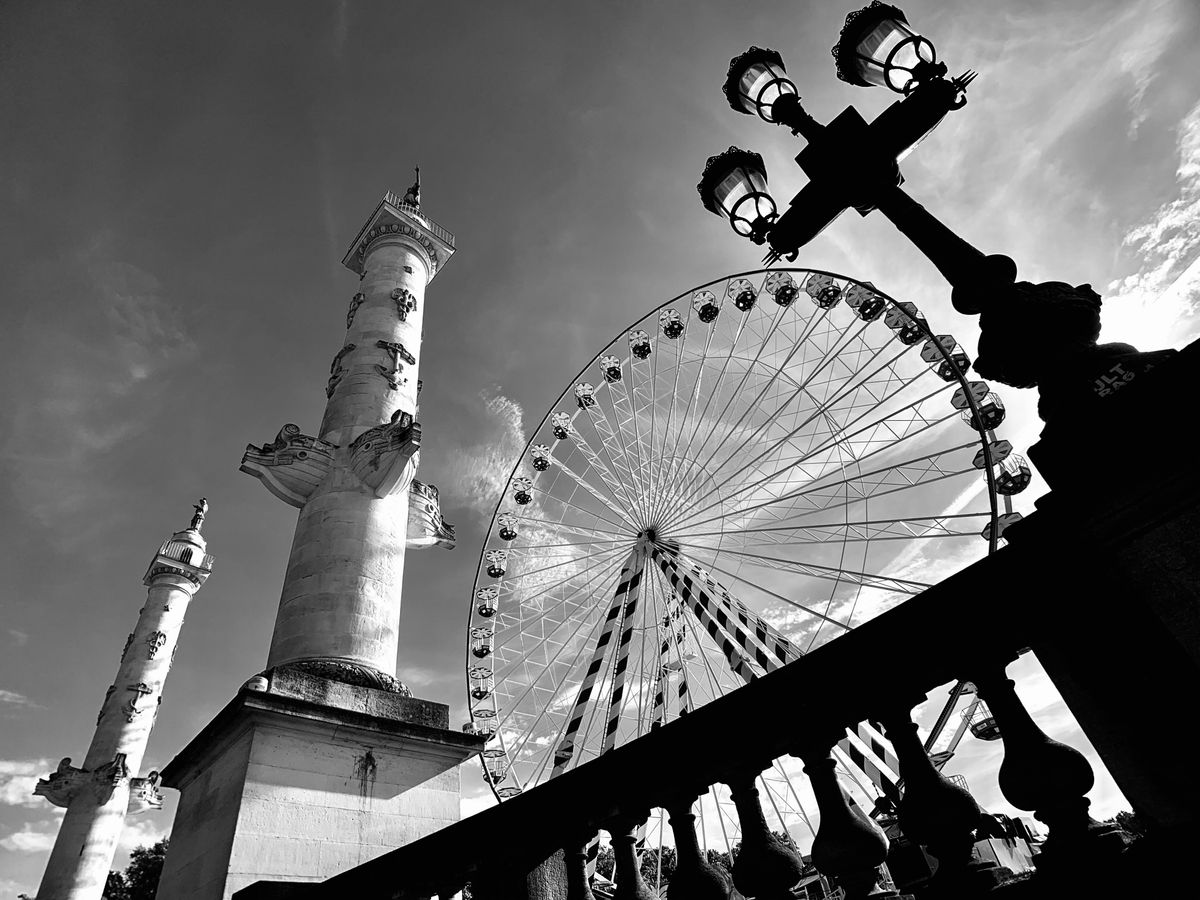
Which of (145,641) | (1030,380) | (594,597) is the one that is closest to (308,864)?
(1030,380)

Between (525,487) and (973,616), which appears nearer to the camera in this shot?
(973,616)

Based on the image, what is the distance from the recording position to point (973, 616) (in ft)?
6.64

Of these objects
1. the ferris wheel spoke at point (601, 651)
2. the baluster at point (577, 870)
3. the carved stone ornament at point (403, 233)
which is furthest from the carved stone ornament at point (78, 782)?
the baluster at point (577, 870)

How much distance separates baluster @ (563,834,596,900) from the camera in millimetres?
2652

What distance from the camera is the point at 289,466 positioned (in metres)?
9.70

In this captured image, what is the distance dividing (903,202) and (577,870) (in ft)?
12.4

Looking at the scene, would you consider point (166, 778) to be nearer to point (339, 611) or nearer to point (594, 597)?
point (339, 611)

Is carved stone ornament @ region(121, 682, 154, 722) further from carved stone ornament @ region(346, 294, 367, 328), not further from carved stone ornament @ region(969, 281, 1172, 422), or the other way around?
carved stone ornament @ region(969, 281, 1172, 422)

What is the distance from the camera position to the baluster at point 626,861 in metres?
2.48

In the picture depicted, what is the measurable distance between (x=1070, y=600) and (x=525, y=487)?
20.7 m

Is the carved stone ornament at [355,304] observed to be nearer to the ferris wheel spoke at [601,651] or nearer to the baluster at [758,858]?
the ferris wheel spoke at [601,651]

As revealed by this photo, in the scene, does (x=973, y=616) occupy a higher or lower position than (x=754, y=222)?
lower

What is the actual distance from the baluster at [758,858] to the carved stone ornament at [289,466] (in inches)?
343

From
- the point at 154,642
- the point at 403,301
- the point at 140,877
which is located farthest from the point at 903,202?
the point at 140,877
